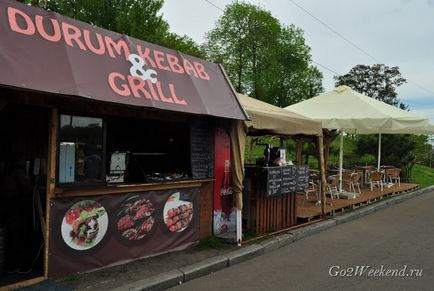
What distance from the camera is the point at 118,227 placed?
5.64 m

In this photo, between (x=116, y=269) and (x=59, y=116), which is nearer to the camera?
(x=59, y=116)

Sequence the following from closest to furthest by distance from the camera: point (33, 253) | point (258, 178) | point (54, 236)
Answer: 1. point (54, 236)
2. point (33, 253)
3. point (258, 178)

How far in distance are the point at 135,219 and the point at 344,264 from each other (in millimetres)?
3276

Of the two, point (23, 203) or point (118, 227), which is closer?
point (23, 203)

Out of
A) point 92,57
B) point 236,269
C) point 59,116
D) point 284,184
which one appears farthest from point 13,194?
point 284,184

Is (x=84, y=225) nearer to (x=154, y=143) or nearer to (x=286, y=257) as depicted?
(x=154, y=143)

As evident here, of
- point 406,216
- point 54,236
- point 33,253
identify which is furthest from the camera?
point 406,216

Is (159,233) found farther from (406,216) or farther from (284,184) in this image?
(406,216)

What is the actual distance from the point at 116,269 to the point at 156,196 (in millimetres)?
1214

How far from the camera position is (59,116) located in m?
4.98

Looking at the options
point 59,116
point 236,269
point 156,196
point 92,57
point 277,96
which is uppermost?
point 277,96

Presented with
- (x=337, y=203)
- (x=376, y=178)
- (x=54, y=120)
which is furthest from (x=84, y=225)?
(x=376, y=178)

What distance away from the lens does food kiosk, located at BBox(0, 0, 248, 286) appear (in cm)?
455

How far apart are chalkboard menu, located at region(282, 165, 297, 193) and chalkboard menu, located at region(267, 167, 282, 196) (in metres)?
0.17
